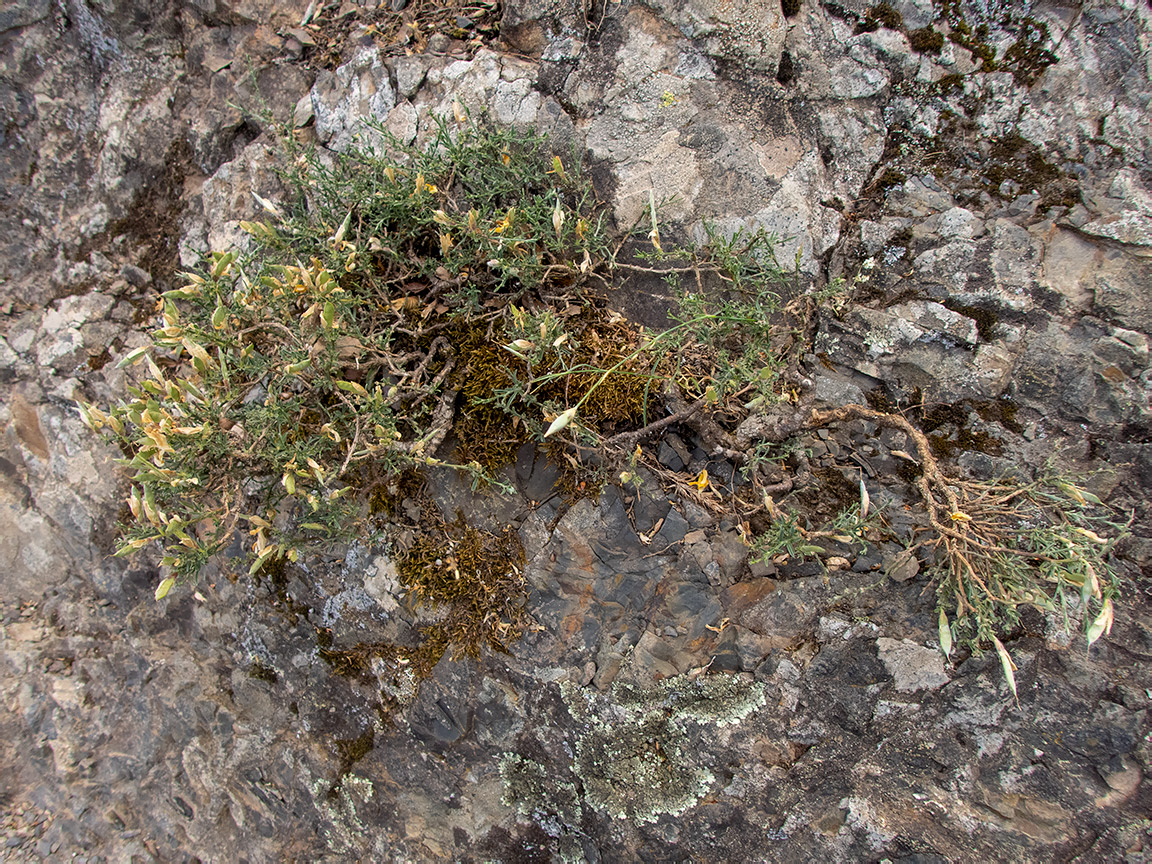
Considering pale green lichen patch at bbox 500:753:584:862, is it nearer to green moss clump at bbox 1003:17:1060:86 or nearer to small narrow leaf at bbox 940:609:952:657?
small narrow leaf at bbox 940:609:952:657

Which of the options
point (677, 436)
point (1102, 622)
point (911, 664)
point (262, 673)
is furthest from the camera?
point (262, 673)

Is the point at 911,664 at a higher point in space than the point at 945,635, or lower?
lower

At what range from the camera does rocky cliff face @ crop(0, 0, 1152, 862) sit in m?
2.76

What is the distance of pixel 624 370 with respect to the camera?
9.75 feet

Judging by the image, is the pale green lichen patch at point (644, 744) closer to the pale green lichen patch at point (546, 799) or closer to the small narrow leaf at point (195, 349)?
the pale green lichen patch at point (546, 799)

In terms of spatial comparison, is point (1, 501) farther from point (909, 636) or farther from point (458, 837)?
point (909, 636)

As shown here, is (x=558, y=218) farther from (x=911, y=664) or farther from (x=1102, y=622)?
(x=1102, y=622)

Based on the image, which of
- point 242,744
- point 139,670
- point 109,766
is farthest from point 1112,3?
point 109,766

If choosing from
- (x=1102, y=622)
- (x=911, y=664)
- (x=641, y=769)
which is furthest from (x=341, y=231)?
(x=1102, y=622)

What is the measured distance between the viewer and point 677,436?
Result: 10.1ft

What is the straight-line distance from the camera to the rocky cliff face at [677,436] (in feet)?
9.04

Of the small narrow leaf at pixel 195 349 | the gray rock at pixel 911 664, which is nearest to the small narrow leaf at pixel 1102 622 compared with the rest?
the gray rock at pixel 911 664

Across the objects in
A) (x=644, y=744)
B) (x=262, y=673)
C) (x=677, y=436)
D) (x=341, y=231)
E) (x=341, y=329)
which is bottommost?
(x=262, y=673)

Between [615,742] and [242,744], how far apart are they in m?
2.41
